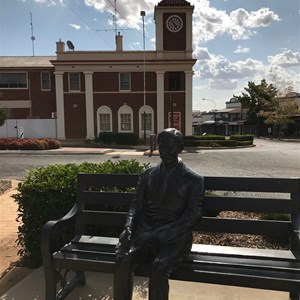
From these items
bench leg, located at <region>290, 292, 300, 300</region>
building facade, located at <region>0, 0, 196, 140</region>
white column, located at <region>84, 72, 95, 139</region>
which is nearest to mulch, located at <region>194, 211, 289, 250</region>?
bench leg, located at <region>290, 292, 300, 300</region>

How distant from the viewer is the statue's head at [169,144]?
2775 millimetres

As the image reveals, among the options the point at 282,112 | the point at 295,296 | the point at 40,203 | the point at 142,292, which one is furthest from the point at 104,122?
the point at 295,296

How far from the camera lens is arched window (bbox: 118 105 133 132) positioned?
3328 centimetres

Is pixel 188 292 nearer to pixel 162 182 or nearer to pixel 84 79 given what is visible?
pixel 162 182

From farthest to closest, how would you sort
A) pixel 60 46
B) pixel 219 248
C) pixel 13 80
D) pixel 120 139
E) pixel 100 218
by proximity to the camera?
pixel 13 80 → pixel 60 46 → pixel 120 139 → pixel 100 218 → pixel 219 248

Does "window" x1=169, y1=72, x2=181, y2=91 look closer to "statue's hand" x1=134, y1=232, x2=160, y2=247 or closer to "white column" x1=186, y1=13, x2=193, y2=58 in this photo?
"white column" x1=186, y1=13, x2=193, y2=58

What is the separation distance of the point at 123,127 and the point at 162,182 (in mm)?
30891

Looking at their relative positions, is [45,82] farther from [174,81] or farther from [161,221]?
[161,221]

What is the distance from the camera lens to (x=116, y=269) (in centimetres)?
248

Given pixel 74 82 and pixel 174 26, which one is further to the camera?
pixel 74 82

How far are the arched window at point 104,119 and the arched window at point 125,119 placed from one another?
98cm

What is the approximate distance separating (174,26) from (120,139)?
12.4m

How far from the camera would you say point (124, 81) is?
33031mm

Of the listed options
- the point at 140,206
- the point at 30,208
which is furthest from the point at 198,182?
the point at 30,208
